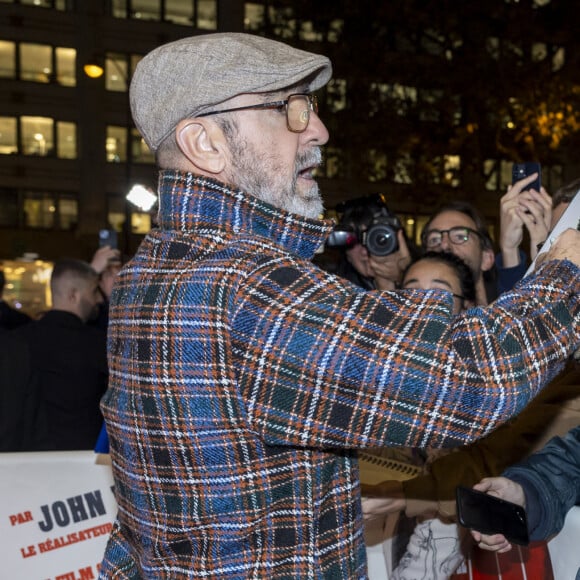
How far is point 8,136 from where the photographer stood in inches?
1121

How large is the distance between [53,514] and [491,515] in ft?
7.60

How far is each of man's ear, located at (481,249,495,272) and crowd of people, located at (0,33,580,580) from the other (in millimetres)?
2561

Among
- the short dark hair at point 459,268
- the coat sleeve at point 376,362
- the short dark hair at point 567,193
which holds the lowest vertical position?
the short dark hair at point 459,268

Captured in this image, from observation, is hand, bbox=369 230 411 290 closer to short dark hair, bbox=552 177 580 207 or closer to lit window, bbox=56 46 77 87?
short dark hair, bbox=552 177 580 207

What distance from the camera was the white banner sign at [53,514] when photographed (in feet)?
10.9

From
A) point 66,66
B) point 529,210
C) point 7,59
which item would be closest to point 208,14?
point 66,66

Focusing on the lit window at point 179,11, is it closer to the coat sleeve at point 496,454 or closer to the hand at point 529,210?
the hand at point 529,210

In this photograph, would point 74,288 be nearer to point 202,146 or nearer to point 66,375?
point 66,375

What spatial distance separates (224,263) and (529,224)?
1.87 m

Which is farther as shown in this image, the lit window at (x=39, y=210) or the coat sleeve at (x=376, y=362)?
the lit window at (x=39, y=210)

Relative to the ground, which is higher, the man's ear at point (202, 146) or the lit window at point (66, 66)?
the lit window at point (66, 66)

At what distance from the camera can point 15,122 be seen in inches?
1123

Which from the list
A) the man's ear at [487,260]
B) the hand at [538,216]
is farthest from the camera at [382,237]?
the hand at [538,216]

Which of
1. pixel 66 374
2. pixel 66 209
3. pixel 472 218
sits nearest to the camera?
pixel 472 218
